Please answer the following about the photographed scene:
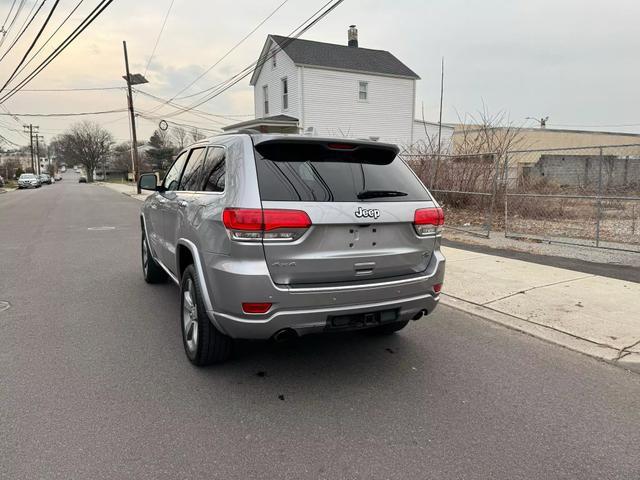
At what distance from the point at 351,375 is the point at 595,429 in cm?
170

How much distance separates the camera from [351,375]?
150 inches

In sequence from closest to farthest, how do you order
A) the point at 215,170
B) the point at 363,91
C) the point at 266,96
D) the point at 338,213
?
1. the point at 338,213
2. the point at 215,170
3. the point at 363,91
4. the point at 266,96

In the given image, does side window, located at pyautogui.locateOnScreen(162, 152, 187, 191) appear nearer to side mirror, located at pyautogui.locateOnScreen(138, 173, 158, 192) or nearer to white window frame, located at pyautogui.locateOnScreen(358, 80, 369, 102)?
side mirror, located at pyautogui.locateOnScreen(138, 173, 158, 192)

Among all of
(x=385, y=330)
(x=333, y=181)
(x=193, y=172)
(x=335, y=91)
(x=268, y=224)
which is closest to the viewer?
(x=268, y=224)

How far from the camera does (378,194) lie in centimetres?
356

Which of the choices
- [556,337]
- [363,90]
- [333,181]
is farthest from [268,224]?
[363,90]

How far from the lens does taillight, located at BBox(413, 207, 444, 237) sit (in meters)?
3.67

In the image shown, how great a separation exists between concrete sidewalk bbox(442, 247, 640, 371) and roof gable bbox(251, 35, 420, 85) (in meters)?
18.8

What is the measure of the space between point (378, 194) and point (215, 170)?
1344 millimetres

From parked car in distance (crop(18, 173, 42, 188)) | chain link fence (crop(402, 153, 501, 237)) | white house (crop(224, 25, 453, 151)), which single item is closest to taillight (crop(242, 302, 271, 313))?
chain link fence (crop(402, 153, 501, 237))

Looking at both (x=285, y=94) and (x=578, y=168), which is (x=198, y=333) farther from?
(x=578, y=168)

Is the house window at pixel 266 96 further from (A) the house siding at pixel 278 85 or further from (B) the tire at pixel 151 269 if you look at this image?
(B) the tire at pixel 151 269

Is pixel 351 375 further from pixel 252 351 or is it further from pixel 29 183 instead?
pixel 29 183

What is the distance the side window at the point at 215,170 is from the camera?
3660mm
